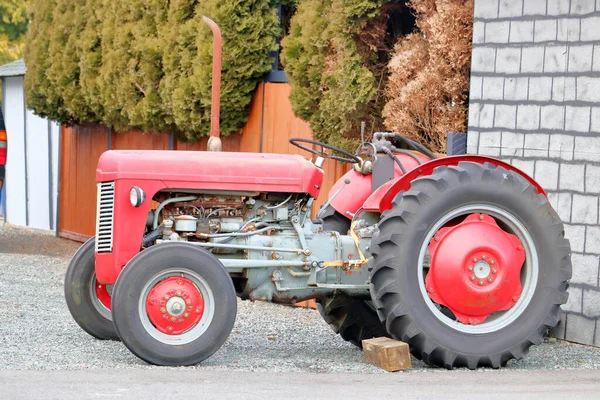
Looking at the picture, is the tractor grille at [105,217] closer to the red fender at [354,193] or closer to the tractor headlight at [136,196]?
the tractor headlight at [136,196]

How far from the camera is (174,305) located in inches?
240

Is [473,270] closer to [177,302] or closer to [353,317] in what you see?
[353,317]

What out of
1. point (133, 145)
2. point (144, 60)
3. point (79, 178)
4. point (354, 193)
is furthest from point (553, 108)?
point (79, 178)

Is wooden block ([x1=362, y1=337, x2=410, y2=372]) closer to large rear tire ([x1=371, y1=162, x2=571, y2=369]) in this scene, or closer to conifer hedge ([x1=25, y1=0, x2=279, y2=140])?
large rear tire ([x1=371, y1=162, x2=571, y2=369])

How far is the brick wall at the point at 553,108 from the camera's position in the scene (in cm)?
763

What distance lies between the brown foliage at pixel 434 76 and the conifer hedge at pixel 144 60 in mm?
2788

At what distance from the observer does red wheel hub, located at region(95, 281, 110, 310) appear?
23.1 feet

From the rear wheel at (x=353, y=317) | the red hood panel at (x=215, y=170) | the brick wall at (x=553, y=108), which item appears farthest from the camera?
the brick wall at (x=553, y=108)

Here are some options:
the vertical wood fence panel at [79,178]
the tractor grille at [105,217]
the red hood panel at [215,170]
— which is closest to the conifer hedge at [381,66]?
the red hood panel at [215,170]

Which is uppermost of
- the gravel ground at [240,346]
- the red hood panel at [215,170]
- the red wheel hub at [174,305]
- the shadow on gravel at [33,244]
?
the red hood panel at [215,170]

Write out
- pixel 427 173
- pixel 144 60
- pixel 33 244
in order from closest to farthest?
pixel 427 173 < pixel 144 60 < pixel 33 244

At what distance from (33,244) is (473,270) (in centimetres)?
1186

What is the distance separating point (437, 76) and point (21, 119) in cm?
1363

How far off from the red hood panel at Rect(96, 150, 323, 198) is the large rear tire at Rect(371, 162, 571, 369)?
2.12ft
